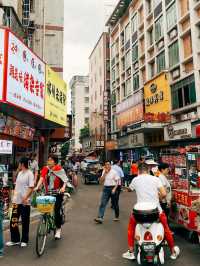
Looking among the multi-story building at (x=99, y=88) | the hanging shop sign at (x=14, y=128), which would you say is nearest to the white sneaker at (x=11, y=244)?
the hanging shop sign at (x=14, y=128)

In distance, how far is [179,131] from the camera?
21891 mm

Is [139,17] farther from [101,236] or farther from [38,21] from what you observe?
[101,236]

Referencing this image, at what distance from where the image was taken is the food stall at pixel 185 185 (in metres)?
6.17

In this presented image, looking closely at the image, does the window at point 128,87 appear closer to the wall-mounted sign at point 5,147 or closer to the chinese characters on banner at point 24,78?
the chinese characters on banner at point 24,78

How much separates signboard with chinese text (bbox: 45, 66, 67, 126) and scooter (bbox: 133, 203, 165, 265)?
10.0m

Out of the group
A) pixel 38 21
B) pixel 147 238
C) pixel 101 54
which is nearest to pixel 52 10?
pixel 38 21

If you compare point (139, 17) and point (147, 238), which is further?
point (139, 17)

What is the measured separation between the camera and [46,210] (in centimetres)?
568

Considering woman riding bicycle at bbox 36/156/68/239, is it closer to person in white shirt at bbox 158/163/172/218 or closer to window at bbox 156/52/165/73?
person in white shirt at bbox 158/163/172/218

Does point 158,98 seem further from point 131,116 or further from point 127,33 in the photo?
point 127,33

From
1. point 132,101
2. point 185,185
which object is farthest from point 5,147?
point 132,101

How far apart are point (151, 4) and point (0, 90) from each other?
24.6 meters

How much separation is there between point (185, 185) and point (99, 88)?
46.4 meters

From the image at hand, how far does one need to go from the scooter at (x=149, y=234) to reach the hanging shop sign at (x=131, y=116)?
23.5 meters
